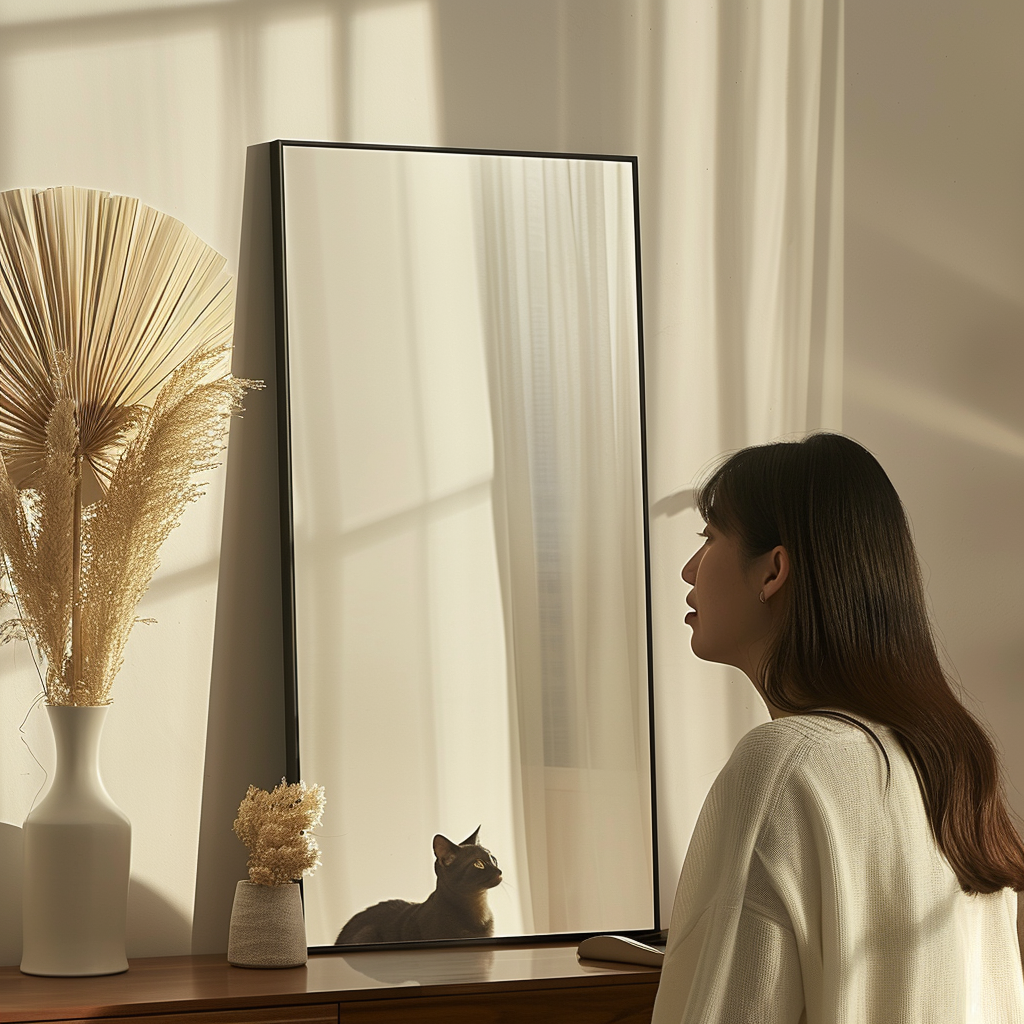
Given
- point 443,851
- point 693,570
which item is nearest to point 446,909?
point 443,851

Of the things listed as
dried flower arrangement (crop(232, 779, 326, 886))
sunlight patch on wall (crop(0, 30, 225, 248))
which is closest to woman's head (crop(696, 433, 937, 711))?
dried flower arrangement (crop(232, 779, 326, 886))

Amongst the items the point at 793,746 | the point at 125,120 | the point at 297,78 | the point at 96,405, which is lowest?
the point at 793,746

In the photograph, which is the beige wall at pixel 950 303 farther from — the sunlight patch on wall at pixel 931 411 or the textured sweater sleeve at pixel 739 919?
the textured sweater sleeve at pixel 739 919

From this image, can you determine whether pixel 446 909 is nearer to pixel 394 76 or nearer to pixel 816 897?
pixel 816 897

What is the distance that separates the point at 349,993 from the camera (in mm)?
1959

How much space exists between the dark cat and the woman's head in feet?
3.74

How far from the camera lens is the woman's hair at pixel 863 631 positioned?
1.20 metres

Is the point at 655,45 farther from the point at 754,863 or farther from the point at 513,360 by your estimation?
the point at 754,863

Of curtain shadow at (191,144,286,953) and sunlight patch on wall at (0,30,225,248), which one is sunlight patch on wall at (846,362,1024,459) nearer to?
curtain shadow at (191,144,286,953)

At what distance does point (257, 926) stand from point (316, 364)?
1.02m

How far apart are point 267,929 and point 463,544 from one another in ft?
2.56

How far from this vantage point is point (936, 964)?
1.16 metres

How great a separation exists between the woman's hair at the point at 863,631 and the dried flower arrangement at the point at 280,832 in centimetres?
104

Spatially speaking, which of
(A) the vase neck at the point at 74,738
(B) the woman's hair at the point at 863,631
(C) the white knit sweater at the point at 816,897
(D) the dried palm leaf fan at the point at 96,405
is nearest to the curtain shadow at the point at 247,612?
(D) the dried palm leaf fan at the point at 96,405
